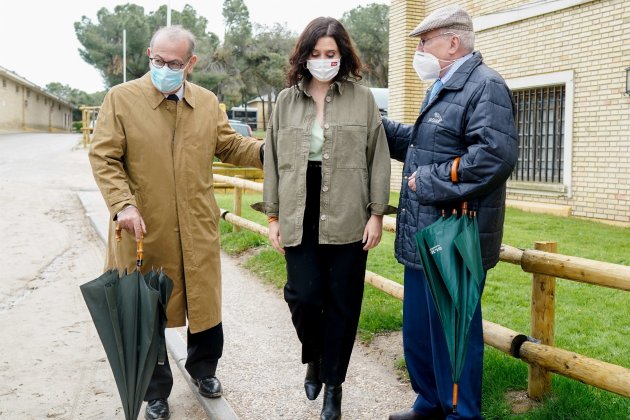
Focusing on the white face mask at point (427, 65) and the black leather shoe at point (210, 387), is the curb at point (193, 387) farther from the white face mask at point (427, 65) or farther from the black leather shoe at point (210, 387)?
the white face mask at point (427, 65)

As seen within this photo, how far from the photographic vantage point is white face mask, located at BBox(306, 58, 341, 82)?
3277 millimetres

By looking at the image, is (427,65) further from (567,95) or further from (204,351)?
(567,95)

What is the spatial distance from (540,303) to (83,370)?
3.09 metres

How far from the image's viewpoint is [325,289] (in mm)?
3426

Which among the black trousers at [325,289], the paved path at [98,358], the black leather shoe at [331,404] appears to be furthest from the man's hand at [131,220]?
the black leather shoe at [331,404]

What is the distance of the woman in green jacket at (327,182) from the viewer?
10.7 ft

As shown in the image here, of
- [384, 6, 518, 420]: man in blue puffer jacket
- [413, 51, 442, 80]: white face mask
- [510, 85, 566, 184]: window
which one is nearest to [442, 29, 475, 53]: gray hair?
[384, 6, 518, 420]: man in blue puffer jacket

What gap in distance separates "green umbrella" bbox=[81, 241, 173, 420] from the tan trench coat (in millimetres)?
437

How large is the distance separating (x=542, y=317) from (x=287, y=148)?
1.66 m

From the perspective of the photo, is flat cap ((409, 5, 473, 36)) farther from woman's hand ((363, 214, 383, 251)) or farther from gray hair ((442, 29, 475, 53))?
woman's hand ((363, 214, 383, 251))

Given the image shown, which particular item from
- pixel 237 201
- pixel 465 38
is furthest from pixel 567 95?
pixel 465 38

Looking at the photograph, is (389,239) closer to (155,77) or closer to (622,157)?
(622,157)

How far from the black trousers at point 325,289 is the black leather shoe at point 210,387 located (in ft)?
2.28

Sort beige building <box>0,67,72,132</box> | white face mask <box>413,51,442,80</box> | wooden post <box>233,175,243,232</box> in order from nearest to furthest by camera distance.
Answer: white face mask <box>413,51,442,80</box>
wooden post <box>233,175,243,232</box>
beige building <box>0,67,72,132</box>
